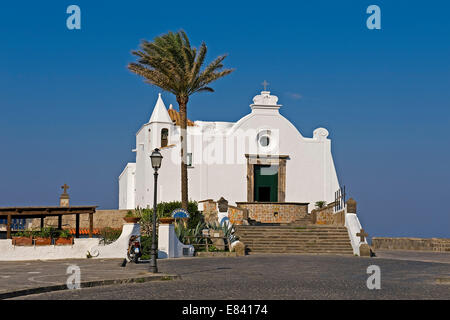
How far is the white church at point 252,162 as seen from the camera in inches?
1460

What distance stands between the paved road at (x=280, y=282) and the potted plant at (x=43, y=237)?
17.0ft

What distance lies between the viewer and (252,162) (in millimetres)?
37656

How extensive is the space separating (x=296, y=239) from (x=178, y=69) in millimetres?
10289

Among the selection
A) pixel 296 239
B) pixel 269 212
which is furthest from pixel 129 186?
pixel 296 239

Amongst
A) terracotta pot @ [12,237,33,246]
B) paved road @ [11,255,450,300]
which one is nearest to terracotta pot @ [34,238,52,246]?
terracotta pot @ [12,237,33,246]

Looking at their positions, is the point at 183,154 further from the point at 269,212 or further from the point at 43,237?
the point at 43,237

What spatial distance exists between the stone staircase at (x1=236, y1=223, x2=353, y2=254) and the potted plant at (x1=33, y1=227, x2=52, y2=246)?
905cm

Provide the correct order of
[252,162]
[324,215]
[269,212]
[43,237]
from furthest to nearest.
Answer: [252,162] < [269,212] < [324,215] < [43,237]

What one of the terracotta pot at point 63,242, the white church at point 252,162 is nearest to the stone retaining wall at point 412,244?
the white church at point 252,162

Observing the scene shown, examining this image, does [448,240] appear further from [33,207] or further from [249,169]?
[33,207]

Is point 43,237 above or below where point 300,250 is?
above

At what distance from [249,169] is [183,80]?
9.80 meters
